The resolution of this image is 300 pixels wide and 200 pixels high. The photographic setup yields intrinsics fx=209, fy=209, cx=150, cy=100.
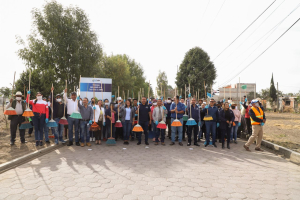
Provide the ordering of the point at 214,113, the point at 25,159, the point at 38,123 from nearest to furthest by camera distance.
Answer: the point at 25,159 < the point at 38,123 < the point at 214,113

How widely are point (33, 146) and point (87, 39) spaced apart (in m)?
16.0

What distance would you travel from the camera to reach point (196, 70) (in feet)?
114

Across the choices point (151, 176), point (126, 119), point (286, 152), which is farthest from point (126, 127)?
point (286, 152)

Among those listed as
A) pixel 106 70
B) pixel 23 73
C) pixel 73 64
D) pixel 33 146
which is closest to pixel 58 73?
pixel 73 64

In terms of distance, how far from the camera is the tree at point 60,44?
65.5 feet

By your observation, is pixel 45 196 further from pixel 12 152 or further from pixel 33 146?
pixel 33 146

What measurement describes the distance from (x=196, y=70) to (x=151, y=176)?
31506 millimetres

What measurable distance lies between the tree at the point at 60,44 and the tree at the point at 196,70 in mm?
18708

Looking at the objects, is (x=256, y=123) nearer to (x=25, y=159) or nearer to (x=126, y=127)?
(x=126, y=127)

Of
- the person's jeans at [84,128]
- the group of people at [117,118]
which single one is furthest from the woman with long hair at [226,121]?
the person's jeans at [84,128]

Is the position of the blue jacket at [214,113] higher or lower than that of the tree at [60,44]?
lower

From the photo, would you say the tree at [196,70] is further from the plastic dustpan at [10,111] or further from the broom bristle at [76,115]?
the plastic dustpan at [10,111]

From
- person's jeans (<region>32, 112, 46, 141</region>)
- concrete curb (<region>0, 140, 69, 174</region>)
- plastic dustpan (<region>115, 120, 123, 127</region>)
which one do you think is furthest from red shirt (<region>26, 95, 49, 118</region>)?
plastic dustpan (<region>115, 120, 123, 127</region>)

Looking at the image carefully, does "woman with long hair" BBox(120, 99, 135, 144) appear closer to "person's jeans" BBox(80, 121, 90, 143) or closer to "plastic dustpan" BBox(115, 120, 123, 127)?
"plastic dustpan" BBox(115, 120, 123, 127)
